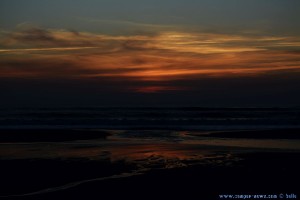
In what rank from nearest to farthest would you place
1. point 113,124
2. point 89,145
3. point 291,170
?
point 291,170, point 89,145, point 113,124

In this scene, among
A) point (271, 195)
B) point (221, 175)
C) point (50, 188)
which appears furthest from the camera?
point (221, 175)

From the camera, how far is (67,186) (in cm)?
967

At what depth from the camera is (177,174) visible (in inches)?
425

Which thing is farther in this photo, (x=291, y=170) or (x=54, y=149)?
(x=54, y=149)

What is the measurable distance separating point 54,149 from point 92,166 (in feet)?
15.9

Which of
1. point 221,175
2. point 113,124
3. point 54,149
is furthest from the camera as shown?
point 113,124

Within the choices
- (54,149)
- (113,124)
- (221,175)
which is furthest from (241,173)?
(113,124)

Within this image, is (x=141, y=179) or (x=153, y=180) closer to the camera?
(x=153, y=180)

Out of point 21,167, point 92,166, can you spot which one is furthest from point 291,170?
point 21,167

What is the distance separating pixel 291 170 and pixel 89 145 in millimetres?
9400

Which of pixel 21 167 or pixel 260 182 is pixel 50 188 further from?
pixel 260 182

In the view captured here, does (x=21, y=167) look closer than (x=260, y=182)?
No

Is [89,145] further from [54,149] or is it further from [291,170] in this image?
[291,170]

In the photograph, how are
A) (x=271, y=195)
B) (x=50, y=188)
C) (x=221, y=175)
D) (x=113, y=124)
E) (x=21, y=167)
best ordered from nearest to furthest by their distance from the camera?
(x=271, y=195) → (x=50, y=188) → (x=221, y=175) → (x=21, y=167) → (x=113, y=124)
